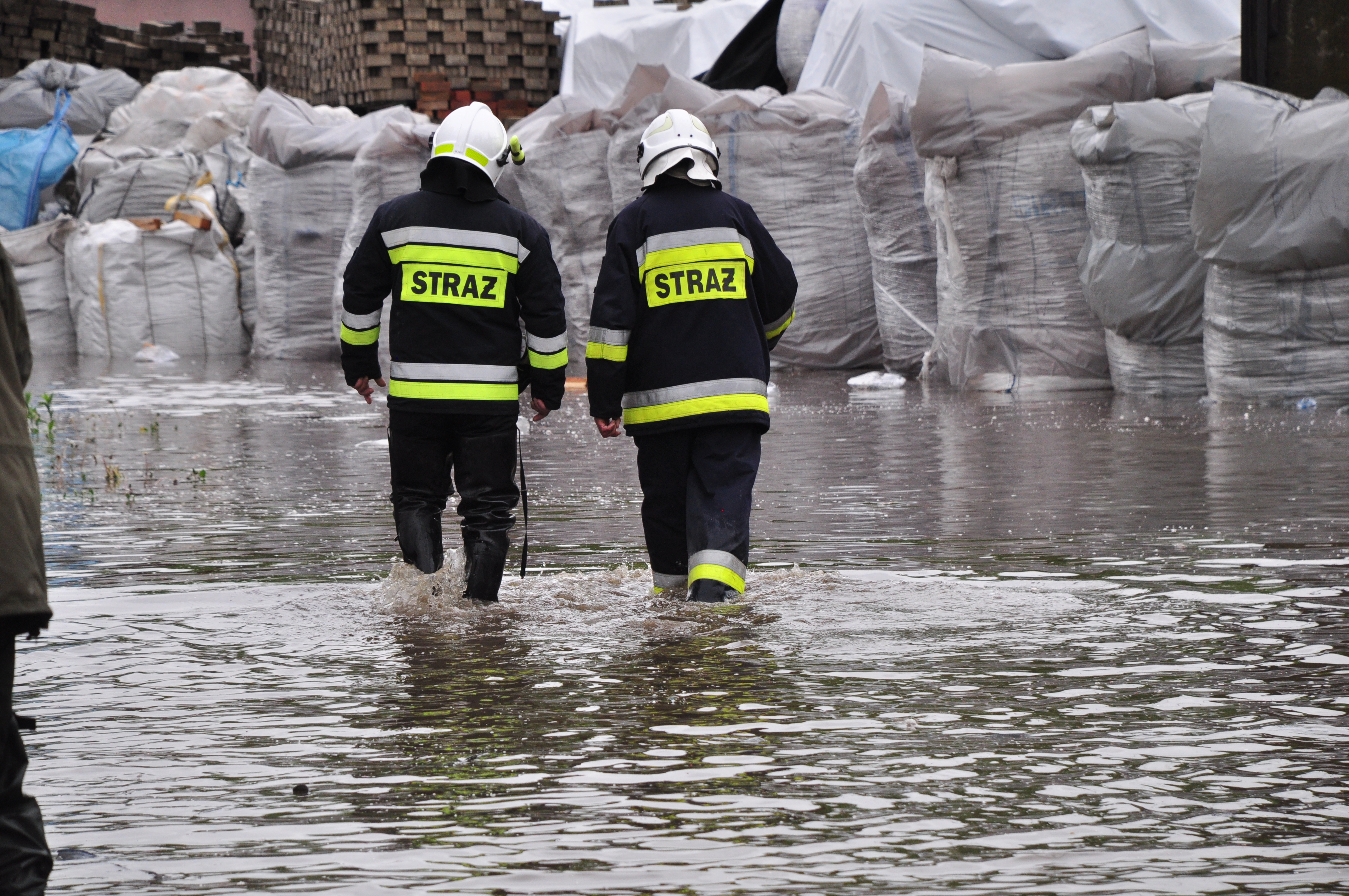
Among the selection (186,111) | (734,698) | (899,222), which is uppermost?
(186,111)

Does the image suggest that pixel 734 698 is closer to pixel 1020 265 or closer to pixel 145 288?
pixel 1020 265

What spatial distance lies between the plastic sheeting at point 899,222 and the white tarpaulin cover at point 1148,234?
93.2 inches

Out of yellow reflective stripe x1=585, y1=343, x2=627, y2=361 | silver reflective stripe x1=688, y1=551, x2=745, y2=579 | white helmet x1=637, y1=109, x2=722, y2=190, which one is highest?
white helmet x1=637, y1=109, x2=722, y2=190

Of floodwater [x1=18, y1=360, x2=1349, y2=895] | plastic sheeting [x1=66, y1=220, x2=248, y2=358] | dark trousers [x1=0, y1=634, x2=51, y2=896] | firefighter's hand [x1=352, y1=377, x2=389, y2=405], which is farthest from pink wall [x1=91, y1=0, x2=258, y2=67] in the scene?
dark trousers [x1=0, y1=634, x2=51, y2=896]

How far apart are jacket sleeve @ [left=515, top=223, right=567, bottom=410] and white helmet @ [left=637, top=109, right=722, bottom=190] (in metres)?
0.35

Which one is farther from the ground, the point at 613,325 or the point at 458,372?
the point at 613,325

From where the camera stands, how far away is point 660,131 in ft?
16.6

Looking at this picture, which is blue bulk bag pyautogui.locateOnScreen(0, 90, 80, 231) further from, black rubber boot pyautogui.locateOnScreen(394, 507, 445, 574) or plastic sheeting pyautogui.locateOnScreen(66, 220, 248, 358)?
black rubber boot pyautogui.locateOnScreen(394, 507, 445, 574)

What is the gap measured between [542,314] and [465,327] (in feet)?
0.71

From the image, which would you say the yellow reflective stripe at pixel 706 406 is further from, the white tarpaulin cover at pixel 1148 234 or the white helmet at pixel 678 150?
the white tarpaulin cover at pixel 1148 234

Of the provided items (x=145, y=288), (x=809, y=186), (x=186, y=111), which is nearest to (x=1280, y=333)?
(x=809, y=186)

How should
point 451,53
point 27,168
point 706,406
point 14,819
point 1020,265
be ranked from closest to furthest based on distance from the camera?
1. point 14,819
2. point 706,406
3. point 1020,265
4. point 451,53
5. point 27,168

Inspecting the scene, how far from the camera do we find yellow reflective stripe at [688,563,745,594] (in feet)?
16.2

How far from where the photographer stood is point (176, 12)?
95.2 feet
